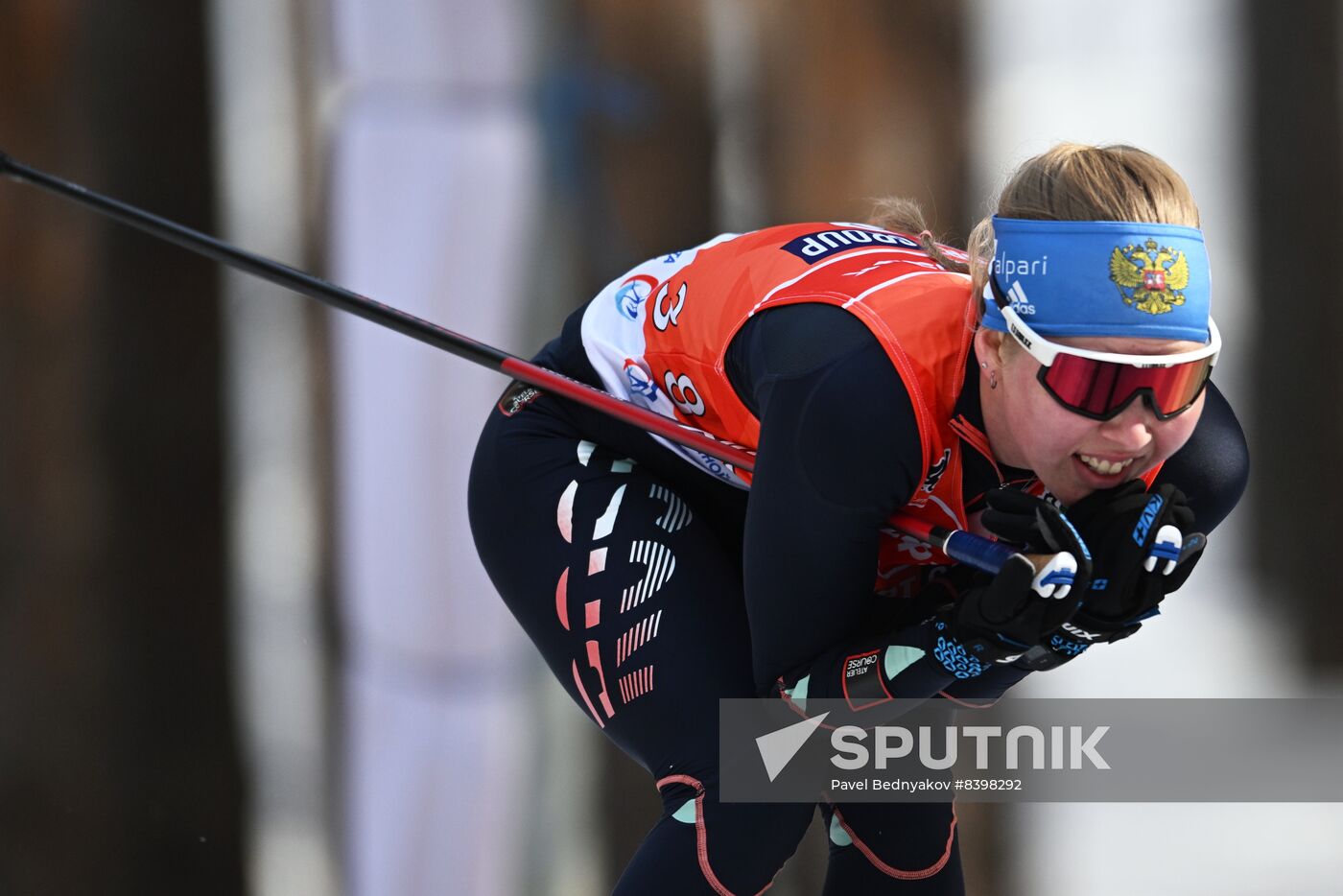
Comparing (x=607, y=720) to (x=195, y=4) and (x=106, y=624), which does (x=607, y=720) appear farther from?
(x=195, y=4)

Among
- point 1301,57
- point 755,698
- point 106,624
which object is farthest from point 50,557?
point 1301,57

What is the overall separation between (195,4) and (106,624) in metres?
1.08

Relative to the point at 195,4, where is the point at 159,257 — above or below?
below

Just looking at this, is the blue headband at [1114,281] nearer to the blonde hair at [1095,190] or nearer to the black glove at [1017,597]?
the blonde hair at [1095,190]

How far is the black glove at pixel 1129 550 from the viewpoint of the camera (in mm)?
1218

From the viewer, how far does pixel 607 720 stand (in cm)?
148

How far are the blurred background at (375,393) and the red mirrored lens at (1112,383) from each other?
1527 mm

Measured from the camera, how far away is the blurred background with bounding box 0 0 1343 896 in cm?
261

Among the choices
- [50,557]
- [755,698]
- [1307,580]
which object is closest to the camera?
[755,698]

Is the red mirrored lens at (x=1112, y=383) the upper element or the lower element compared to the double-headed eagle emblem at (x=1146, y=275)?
lower

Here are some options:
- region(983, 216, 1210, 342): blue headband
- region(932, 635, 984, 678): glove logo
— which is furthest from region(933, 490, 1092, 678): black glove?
region(983, 216, 1210, 342): blue headband

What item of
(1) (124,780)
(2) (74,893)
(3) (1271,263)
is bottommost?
(2) (74,893)

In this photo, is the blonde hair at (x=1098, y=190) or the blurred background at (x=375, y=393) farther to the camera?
the blurred background at (x=375, y=393)

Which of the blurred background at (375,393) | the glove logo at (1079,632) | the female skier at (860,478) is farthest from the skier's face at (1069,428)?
the blurred background at (375,393)
